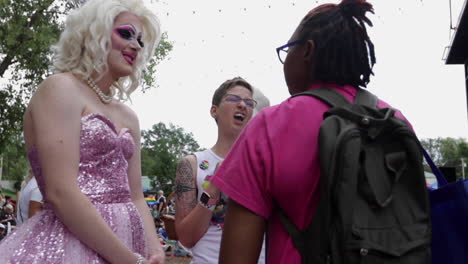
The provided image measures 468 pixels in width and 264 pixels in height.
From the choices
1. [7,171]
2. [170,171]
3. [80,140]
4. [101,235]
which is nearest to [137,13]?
[80,140]

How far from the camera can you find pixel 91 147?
7.34 ft

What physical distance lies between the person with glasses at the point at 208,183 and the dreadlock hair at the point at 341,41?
3.88 feet

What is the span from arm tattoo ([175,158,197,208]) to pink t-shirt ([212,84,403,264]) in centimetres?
174

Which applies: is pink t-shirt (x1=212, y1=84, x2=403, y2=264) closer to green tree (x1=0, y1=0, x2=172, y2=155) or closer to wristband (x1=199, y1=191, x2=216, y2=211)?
wristband (x1=199, y1=191, x2=216, y2=211)

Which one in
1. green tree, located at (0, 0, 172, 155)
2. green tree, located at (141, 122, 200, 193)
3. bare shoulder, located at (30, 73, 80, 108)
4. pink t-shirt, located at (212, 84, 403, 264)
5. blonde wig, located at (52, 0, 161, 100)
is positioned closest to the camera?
pink t-shirt, located at (212, 84, 403, 264)

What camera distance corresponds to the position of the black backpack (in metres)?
1.50

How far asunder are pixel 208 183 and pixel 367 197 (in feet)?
6.38

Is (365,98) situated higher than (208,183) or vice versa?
(365,98)

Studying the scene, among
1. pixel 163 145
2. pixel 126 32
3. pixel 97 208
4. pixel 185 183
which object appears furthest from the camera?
pixel 163 145

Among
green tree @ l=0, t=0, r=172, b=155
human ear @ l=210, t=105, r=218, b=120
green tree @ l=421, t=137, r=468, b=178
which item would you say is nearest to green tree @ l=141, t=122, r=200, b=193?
green tree @ l=421, t=137, r=468, b=178

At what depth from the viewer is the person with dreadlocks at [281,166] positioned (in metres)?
1.62

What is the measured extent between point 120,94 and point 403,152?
1.53 metres

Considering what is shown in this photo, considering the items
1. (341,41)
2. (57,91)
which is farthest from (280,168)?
(57,91)

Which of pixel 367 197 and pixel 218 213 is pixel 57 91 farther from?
pixel 218 213
